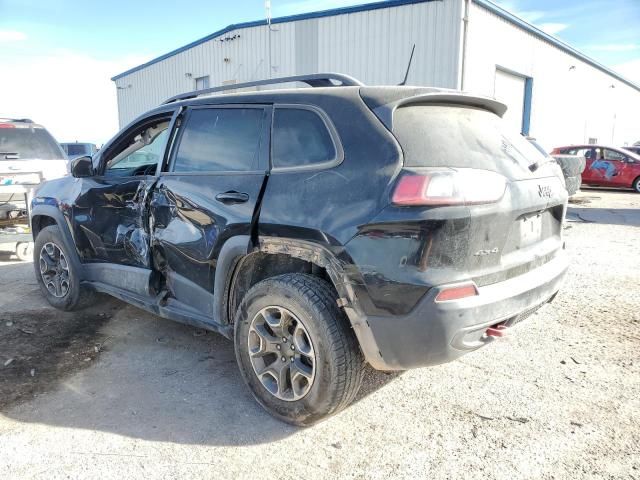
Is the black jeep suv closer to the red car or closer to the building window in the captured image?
the red car

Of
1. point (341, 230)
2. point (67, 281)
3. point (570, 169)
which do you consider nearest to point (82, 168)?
point (67, 281)

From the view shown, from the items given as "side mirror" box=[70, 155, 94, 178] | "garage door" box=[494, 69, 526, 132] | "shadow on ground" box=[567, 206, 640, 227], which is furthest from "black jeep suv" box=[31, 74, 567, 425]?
"garage door" box=[494, 69, 526, 132]

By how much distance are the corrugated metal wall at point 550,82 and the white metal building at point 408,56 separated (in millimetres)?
41

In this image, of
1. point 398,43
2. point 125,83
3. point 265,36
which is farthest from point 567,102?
point 125,83

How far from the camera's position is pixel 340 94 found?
2.69m

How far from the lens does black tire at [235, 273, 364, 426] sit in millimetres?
2514

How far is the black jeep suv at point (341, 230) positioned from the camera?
230 centimetres

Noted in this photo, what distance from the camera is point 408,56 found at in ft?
46.5

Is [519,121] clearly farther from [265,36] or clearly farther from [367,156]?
[367,156]

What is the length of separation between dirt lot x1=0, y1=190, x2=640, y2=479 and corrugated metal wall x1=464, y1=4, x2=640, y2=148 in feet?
22.3

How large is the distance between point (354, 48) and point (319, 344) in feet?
47.8

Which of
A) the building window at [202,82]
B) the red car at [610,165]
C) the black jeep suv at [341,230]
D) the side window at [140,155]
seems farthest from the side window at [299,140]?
the building window at [202,82]

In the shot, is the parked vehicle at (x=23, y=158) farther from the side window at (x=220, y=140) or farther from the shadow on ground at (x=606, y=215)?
the shadow on ground at (x=606, y=215)

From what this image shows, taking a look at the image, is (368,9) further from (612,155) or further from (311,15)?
(612,155)
